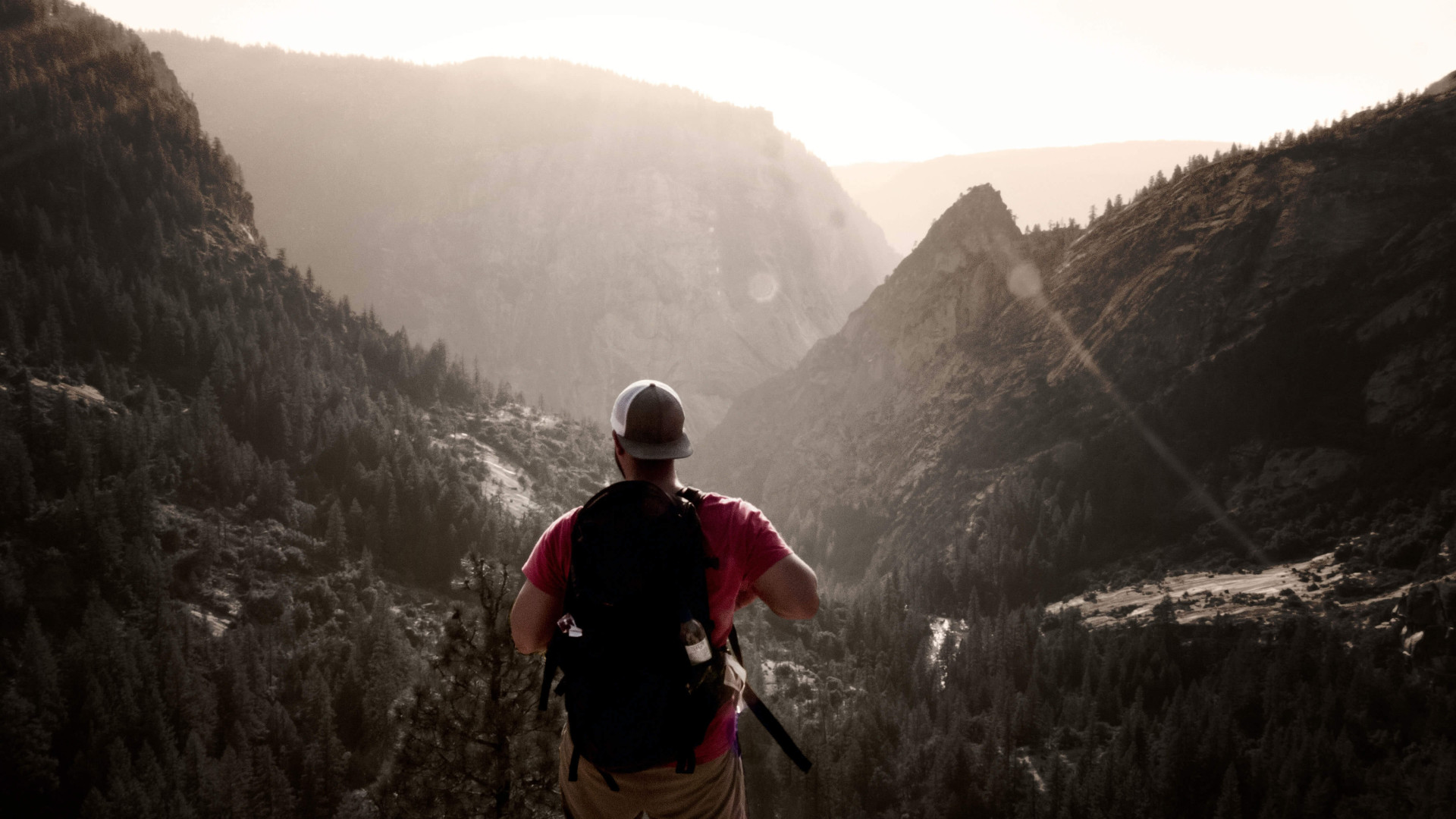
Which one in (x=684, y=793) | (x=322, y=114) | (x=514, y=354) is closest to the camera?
(x=684, y=793)

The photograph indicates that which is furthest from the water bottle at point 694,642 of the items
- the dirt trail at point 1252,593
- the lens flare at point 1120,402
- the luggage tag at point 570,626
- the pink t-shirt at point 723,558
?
the lens flare at point 1120,402

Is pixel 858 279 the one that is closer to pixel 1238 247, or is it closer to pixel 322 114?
pixel 1238 247

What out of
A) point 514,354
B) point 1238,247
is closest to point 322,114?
point 514,354

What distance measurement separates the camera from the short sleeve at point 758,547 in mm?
3857

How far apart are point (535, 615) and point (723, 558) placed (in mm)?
1119

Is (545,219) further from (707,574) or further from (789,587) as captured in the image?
(789,587)

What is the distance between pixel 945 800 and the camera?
45.5m

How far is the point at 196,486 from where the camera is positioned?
55.9 metres

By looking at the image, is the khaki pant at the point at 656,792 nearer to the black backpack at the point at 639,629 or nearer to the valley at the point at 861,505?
the black backpack at the point at 639,629

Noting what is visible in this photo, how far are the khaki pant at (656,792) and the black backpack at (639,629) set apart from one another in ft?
0.65

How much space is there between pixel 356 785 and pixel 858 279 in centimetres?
15350

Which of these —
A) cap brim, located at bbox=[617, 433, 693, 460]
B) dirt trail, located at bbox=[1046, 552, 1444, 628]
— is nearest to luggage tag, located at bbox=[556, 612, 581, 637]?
cap brim, located at bbox=[617, 433, 693, 460]

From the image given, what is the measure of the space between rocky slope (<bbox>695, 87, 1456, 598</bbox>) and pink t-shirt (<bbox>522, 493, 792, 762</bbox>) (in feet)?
193

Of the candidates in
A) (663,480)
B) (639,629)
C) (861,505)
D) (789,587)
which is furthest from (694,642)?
(861,505)
